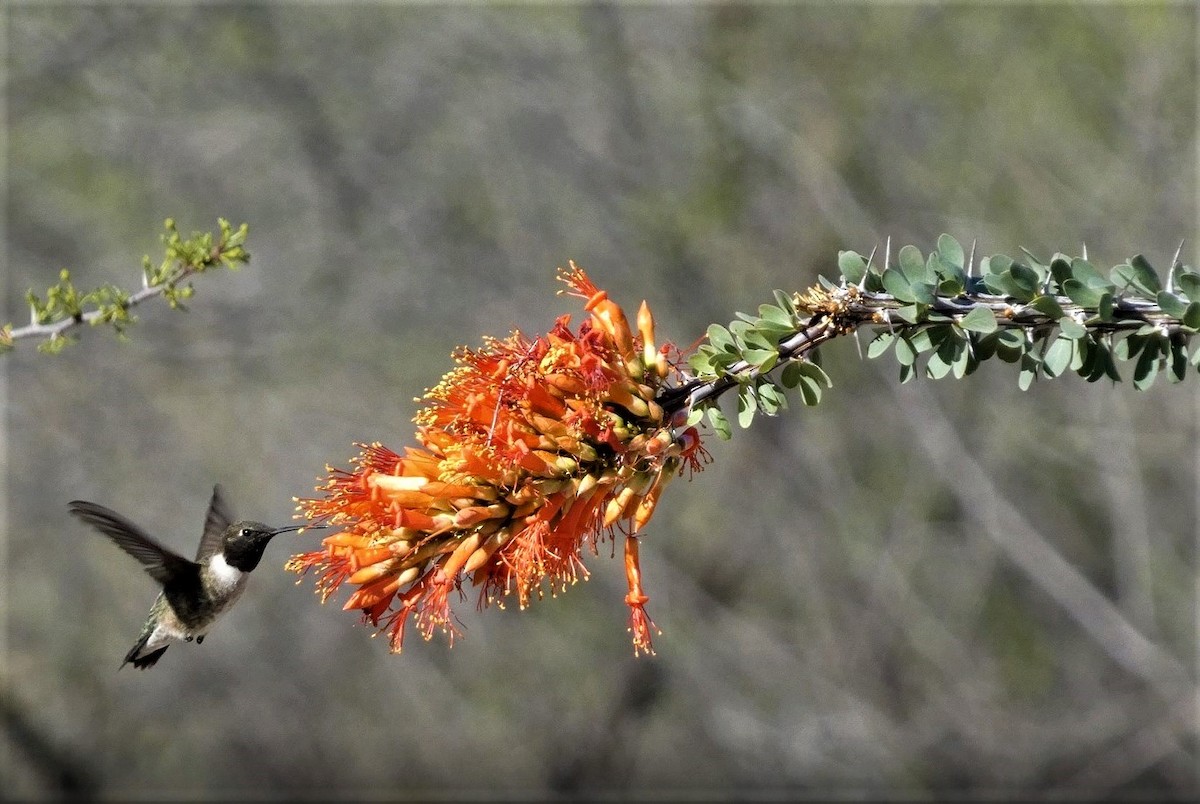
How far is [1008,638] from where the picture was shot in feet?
45.8

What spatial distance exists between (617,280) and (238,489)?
16.8 ft

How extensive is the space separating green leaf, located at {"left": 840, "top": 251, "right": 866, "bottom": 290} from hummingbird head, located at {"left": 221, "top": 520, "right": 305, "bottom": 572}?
2.34m

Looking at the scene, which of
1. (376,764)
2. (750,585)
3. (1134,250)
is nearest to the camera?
(1134,250)

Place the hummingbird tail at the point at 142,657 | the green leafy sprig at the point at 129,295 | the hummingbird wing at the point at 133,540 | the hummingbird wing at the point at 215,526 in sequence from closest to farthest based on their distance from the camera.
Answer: the green leafy sprig at the point at 129,295 → the hummingbird wing at the point at 133,540 → the hummingbird wing at the point at 215,526 → the hummingbird tail at the point at 142,657

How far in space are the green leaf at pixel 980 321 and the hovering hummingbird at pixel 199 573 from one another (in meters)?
2.45

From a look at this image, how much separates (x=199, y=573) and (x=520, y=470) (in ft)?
7.30

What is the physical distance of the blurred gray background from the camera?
11.3 metres

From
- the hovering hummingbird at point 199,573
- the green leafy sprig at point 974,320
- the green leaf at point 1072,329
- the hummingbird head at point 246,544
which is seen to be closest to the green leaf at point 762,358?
the green leafy sprig at point 974,320

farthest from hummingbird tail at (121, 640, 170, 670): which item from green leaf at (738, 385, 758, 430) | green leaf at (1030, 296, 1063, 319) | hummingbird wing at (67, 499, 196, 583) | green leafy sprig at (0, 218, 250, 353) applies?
green leaf at (1030, 296, 1063, 319)

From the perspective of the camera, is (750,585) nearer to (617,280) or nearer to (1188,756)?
(617,280)

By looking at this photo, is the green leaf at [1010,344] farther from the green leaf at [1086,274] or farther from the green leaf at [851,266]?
the green leaf at [851,266]

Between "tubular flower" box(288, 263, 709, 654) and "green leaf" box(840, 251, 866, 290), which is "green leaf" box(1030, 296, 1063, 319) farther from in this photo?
"tubular flower" box(288, 263, 709, 654)

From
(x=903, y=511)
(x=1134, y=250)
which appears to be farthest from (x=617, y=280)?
(x=1134, y=250)

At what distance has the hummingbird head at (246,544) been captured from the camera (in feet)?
13.3
